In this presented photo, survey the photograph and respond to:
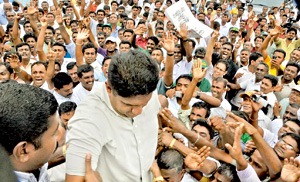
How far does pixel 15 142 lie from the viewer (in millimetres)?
1110

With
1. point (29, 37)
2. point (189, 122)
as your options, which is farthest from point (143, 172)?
point (29, 37)

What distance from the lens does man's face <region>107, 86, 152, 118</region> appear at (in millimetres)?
1458

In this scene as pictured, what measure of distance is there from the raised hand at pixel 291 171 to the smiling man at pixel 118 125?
1.08 meters

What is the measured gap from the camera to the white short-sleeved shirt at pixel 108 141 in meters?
1.44

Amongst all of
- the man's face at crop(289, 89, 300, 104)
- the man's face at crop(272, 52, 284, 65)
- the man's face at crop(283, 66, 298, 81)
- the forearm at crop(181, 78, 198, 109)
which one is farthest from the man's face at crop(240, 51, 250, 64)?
the forearm at crop(181, 78, 198, 109)

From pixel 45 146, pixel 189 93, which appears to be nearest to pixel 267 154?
pixel 189 93

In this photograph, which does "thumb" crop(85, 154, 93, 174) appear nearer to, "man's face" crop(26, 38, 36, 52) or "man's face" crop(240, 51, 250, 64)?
"man's face" crop(26, 38, 36, 52)

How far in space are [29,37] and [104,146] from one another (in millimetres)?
4609

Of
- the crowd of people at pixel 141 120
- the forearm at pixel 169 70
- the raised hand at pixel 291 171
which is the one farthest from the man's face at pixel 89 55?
the raised hand at pixel 291 171

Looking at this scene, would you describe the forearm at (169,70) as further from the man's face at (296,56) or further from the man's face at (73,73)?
the man's face at (296,56)

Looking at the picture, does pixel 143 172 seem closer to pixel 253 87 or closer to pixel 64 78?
pixel 64 78

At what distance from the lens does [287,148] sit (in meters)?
2.82

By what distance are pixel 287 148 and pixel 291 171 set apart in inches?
21.9

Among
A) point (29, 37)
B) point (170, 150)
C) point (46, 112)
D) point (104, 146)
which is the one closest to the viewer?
point (46, 112)
